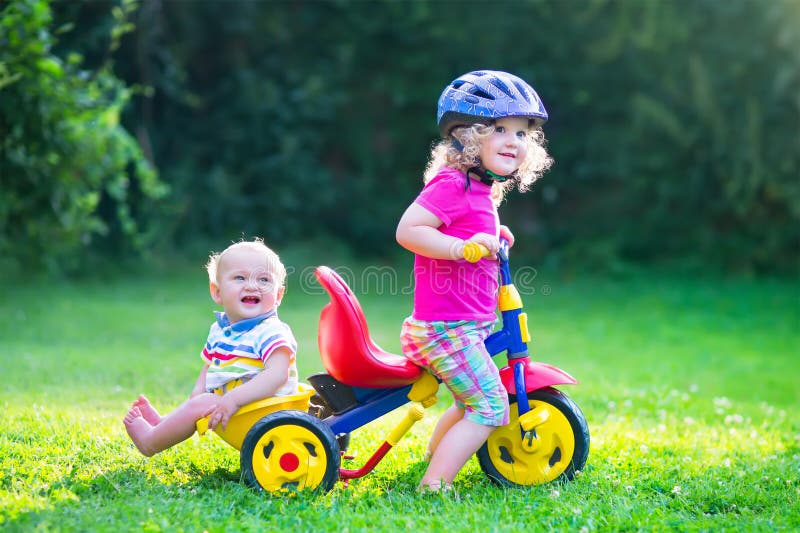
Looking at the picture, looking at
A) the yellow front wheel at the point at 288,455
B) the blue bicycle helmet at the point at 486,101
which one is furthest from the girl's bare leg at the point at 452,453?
the blue bicycle helmet at the point at 486,101

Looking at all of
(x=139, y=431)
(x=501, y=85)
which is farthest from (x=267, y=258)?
(x=501, y=85)

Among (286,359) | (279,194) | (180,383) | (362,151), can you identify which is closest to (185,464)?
(286,359)

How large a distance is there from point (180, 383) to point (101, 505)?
265 centimetres

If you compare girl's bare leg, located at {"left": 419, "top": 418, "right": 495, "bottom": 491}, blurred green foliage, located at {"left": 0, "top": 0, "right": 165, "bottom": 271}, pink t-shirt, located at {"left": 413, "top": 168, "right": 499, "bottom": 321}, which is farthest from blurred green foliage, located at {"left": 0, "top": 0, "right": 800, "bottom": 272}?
girl's bare leg, located at {"left": 419, "top": 418, "right": 495, "bottom": 491}

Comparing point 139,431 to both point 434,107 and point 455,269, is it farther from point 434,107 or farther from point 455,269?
point 434,107

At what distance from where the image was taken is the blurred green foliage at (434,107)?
1190cm

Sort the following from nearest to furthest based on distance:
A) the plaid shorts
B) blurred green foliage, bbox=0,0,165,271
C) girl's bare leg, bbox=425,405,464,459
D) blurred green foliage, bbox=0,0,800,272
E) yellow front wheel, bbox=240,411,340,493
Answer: yellow front wheel, bbox=240,411,340,493 < the plaid shorts < girl's bare leg, bbox=425,405,464,459 < blurred green foliage, bbox=0,0,165,271 < blurred green foliage, bbox=0,0,800,272

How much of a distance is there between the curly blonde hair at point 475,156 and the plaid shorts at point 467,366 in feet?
2.29

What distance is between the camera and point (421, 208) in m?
3.76

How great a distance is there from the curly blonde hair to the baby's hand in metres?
1.31

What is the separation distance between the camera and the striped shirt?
12.3 feet

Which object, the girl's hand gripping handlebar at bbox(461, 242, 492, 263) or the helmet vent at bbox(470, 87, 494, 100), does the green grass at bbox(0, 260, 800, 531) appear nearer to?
the girl's hand gripping handlebar at bbox(461, 242, 492, 263)

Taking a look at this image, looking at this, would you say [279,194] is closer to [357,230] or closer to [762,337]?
[357,230]

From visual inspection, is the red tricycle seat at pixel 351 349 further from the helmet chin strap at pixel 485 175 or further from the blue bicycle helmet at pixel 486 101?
the blue bicycle helmet at pixel 486 101
